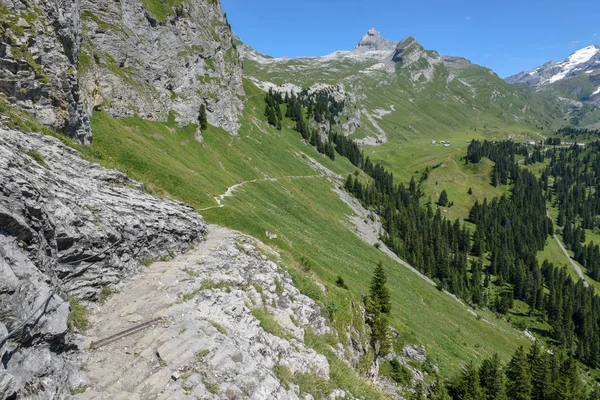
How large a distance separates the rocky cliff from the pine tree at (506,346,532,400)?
75.2 meters

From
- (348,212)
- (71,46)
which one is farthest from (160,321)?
(348,212)

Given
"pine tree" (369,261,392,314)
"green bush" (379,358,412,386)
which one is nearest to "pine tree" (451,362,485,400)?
"green bush" (379,358,412,386)

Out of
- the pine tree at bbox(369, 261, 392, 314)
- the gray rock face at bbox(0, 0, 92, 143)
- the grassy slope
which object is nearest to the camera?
the gray rock face at bbox(0, 0, 92, 143)

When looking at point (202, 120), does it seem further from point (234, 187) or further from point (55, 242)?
point (55, 242)

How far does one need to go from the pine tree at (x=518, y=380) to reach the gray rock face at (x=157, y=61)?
8104 cm

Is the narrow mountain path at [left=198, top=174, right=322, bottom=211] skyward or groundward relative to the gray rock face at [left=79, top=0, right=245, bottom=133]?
groundward

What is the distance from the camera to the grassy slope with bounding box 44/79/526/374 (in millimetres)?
39812

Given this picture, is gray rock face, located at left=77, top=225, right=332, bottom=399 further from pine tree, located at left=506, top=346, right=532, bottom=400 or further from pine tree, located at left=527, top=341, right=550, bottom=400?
pine tree, located at left=527, top=341, right=550, bottom=400

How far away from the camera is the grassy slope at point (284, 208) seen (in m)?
39.8

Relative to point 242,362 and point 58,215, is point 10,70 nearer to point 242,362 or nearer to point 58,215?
point 58,215

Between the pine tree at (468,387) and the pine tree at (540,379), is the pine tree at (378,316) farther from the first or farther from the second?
the pine tree at (540,379)

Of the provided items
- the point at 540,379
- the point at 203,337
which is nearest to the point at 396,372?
the point at 203,337

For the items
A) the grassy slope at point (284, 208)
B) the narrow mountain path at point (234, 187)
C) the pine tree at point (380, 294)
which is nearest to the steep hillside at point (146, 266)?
the pine tree at point (380, 294)

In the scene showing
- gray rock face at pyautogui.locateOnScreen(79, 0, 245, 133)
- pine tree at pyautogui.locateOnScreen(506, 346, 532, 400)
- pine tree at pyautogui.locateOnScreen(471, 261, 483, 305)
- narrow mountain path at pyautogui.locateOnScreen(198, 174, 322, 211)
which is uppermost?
gray rock face at pyautogui.locateOnScreen(79, 0, 245, 133)
